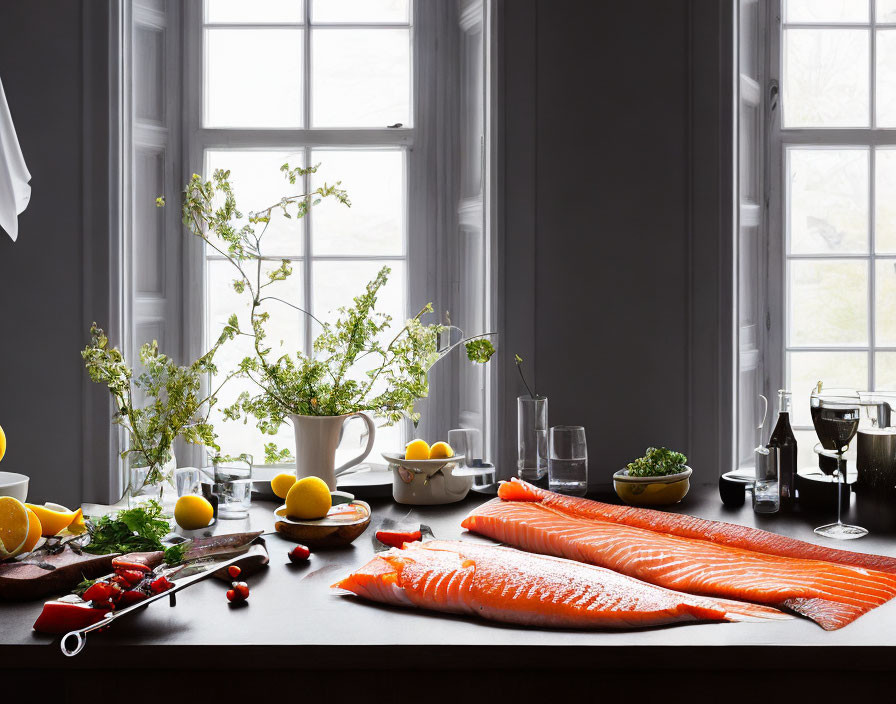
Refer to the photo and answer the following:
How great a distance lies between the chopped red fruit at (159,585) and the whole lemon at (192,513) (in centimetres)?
42

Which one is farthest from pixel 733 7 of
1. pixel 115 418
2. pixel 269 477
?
pixel 115 418

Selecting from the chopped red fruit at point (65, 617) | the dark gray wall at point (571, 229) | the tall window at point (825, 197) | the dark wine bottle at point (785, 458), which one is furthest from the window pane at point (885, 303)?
the chopped red fruit at point (65, 617)

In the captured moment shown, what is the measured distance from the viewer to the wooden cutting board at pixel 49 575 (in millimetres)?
1216

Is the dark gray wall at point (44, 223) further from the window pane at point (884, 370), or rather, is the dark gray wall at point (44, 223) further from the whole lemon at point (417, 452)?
the window pane at point (884, 370)

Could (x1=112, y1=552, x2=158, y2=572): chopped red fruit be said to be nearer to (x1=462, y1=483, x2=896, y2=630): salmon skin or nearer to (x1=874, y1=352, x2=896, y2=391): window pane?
(x1=462, y1=483, x2=896, y2=630): salmon skin

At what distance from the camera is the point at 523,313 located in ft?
7.33

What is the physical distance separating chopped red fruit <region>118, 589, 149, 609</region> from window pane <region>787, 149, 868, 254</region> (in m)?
2.10

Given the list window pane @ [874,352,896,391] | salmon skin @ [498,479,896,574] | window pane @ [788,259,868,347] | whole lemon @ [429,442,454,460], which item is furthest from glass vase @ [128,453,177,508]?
window pane @ [874,352,896,391]

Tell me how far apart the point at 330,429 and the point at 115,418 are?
494 mm

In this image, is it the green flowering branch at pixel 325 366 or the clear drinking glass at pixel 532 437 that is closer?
the green flowering branch at pixel 325 366

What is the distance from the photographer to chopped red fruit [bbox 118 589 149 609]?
1.14 m
